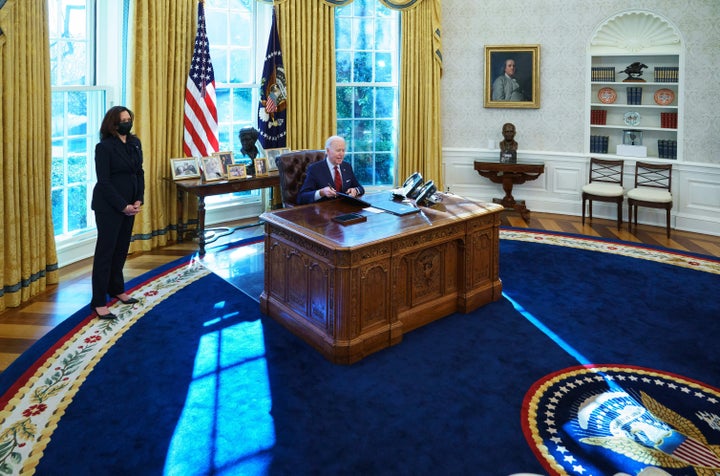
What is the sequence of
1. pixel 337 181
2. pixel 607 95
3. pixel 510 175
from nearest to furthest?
1. pixel 337 181
2. pixel 607 95
3. pixel 510 175

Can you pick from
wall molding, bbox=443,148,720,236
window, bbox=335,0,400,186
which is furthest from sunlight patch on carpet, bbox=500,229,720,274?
window, bbox=335,0,400,186

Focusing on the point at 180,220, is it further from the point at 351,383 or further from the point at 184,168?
the point at 351,383

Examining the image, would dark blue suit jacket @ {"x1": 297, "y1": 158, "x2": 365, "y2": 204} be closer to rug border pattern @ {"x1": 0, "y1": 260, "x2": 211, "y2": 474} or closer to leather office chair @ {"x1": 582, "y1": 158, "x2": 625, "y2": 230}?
rug border pattern @ {"x1": 0, "y1": 260, "x2": 211, "y2": 474}

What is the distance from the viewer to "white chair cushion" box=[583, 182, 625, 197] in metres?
7.05

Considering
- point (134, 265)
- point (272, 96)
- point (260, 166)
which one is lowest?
point (134, 265)

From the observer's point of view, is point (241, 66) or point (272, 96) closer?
point (272, 96)

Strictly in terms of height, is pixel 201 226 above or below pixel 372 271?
above

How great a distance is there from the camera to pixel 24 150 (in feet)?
14.9

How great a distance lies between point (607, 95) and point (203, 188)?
5.42 meters

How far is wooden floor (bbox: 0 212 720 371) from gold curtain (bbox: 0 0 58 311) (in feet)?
0.71

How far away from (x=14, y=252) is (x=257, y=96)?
374cm

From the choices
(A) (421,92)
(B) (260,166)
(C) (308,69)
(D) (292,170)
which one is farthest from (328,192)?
(A) (421,92)

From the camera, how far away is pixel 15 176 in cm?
450

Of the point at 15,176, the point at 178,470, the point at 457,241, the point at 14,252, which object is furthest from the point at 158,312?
the point at 457,241
